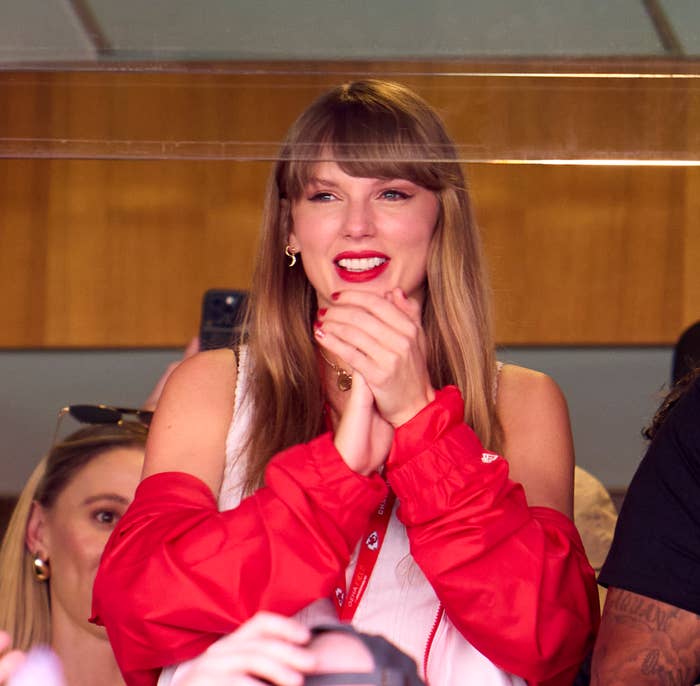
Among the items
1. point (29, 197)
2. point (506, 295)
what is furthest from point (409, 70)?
point (29, 197)

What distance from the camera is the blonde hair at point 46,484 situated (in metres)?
1.55

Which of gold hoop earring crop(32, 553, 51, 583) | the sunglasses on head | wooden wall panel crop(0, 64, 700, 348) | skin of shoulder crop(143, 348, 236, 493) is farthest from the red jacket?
wooden wall panel crop(0, 64, 700, 348)

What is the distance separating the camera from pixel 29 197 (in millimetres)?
3148

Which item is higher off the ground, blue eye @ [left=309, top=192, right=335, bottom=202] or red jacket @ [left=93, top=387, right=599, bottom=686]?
blue eye @ [left=309, top=192, right=335, bottom=202]

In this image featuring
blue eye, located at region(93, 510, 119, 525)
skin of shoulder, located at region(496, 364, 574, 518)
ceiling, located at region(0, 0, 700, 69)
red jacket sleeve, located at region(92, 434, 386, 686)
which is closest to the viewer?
ceiling, located at region(0, 0, 700, 69)

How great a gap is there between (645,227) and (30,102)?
2541mm

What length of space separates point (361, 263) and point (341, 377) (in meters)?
0.17

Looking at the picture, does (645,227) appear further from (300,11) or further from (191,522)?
(300,11)

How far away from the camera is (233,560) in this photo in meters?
1.04

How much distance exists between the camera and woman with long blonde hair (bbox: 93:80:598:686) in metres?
1.03

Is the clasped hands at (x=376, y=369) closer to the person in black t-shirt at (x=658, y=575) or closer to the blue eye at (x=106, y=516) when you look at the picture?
the person in black t-shirt at (x=658, y=575)

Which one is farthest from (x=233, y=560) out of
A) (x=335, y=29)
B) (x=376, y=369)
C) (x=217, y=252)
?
(x=217, y=252)

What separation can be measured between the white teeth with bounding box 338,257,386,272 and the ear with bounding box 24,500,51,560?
2.25 ft

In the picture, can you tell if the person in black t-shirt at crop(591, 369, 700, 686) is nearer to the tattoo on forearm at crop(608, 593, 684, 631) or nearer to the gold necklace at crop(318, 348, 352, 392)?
the tattoo on forearm at crop(608, 593, 684, 631)
